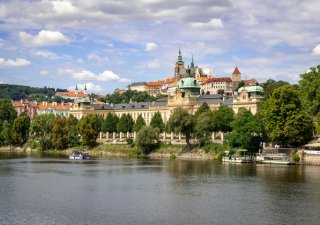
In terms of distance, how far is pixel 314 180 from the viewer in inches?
2532

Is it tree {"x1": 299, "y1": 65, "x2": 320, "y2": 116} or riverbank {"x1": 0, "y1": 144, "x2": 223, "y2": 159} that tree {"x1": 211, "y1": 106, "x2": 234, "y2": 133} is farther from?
tree {"x1": 299, "y1": 65, "x2": 320, "y2": 116}

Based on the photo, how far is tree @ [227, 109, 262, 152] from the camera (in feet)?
318

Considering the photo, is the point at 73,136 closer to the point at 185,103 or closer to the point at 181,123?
the point at 185,103

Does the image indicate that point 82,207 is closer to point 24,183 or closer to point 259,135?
point 24,183

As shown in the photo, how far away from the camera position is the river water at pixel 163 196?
44469 millimetres

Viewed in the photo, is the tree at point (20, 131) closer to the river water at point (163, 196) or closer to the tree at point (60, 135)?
the tree at point (60, 135)

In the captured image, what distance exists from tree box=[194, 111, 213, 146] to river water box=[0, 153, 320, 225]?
26.0 metres

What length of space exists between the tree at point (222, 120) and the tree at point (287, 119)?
50.8 feet

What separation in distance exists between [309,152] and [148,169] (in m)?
25.0

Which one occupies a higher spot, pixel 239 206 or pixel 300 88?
pixel 300 88

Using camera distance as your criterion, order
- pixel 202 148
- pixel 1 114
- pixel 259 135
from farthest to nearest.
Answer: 1. pixel 1 114
2. pixel 202 148
3. pixel 259 135

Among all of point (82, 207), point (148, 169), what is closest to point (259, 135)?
point (148, 169)

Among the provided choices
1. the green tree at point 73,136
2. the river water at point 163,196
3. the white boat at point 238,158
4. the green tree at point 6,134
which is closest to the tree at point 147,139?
the white boat at point 238,158

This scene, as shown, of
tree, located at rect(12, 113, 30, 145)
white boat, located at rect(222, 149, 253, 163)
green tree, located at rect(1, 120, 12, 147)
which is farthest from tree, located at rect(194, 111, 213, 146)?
green tree, located at rect(1, 120, 12, 147)
